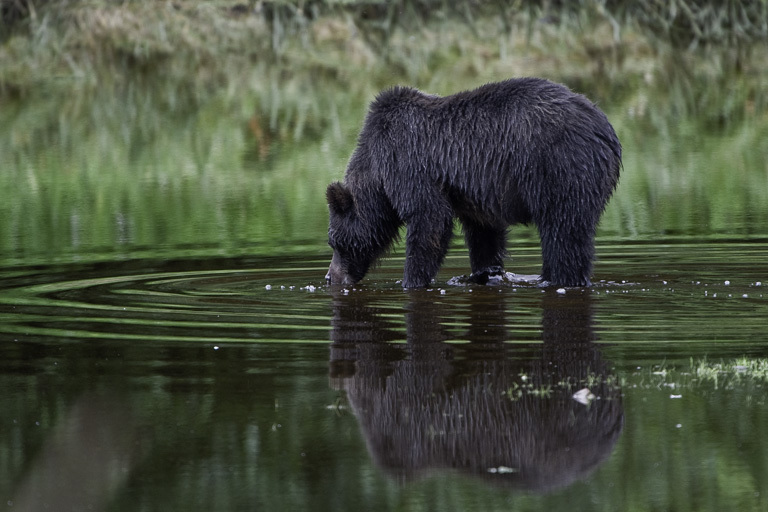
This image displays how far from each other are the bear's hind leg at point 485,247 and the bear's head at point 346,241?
0.87 m

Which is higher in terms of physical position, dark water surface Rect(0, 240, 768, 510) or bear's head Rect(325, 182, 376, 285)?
bear's head Rect(325, 182, 376, 285)

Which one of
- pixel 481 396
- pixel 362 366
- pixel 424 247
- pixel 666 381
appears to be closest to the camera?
pixel 481 396

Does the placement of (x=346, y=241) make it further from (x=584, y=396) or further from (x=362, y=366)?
(x=584, y=396)

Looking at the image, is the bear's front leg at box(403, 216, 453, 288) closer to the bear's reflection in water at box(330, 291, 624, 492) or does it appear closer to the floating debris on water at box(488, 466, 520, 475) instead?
the bear's reflection in water at box(330, 291, 624, 492)

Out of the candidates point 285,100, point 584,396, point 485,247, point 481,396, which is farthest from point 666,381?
point 285,100

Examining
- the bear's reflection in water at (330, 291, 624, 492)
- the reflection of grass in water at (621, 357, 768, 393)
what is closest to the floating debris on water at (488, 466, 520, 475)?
the bear's reflection in water at (330, 291, 624, 492)

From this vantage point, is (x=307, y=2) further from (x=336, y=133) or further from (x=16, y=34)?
(x=336, y=133)

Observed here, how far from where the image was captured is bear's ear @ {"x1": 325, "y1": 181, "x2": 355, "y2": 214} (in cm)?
1136

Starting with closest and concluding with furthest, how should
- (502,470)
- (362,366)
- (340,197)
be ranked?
(502,470)
(362,366)
(340,197)

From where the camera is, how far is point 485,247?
11430 millimetres

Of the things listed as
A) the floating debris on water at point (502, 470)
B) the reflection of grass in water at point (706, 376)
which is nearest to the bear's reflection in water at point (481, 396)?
the floating debris on water at point (502, 470)

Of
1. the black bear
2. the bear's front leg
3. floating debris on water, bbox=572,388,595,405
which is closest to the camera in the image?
floating debris on water, bbox=572,388,595,405

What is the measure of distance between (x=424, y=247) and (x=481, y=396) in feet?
15.1

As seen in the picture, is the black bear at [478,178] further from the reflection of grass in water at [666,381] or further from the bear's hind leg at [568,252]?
the reflection of grass in water at [666,381]
